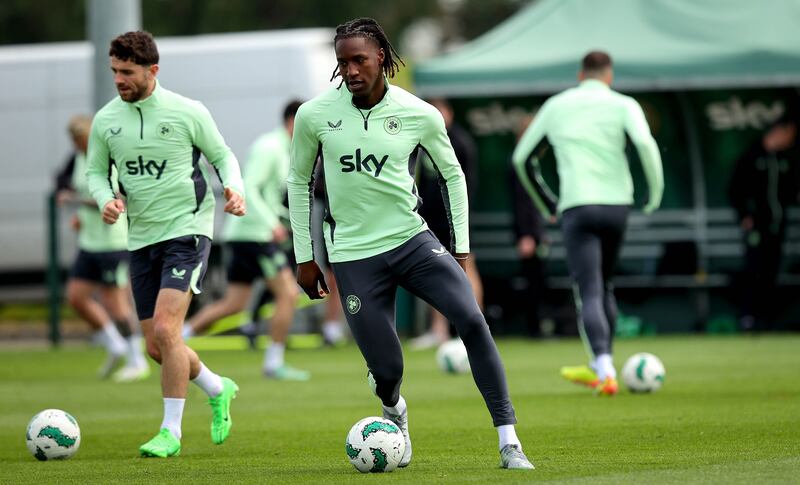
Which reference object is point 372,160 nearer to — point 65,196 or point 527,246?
point 65,196

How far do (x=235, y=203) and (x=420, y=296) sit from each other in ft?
5.50

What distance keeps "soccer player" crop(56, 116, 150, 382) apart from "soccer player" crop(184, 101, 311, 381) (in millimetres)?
961

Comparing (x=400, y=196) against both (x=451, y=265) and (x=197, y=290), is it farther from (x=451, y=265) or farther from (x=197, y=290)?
(x=197, y=290)

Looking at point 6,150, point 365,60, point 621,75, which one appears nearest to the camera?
point 365,60

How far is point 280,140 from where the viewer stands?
1465cm

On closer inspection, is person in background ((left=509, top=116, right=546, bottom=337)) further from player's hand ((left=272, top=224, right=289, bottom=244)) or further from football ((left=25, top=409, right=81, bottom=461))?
football ((left=25, top=409, right=81, bottom=461))

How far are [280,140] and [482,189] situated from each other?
663cm

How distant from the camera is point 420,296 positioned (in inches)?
297

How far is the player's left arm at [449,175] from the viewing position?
24.8ft

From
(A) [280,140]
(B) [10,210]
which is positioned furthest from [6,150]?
(A) [280,140]

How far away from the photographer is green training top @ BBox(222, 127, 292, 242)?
14.2 meters

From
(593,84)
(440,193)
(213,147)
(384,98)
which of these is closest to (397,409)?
(384,98)

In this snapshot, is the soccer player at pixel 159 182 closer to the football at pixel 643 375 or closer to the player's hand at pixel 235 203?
the player's hand at pixel 235 203

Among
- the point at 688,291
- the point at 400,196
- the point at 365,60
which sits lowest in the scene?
the point at 688,291
